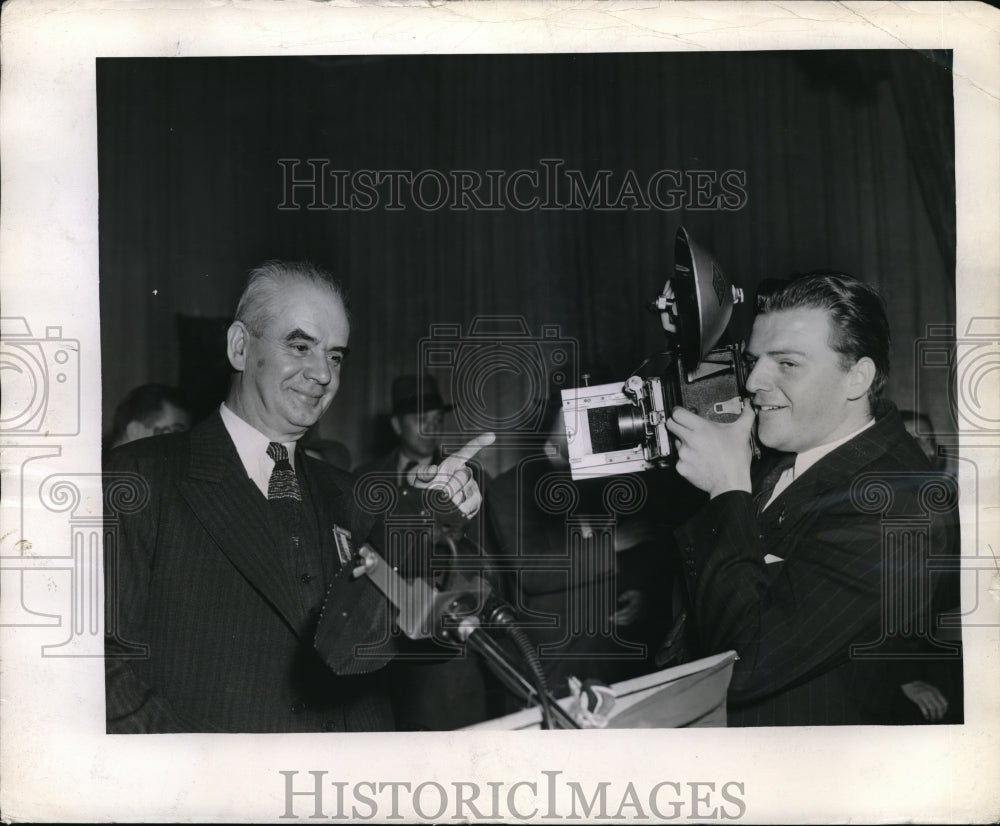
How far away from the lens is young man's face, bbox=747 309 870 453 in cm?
270

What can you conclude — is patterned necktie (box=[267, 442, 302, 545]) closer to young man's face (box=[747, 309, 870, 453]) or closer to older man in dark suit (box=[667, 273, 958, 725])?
older man in dark suit (box=[667, 273, 958, 725])

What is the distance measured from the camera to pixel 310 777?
8.93 feet

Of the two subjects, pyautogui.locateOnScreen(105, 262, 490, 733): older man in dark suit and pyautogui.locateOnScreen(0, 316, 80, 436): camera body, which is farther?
pyautogui.locateOnScreen(0, 316, 80, 436): camera body

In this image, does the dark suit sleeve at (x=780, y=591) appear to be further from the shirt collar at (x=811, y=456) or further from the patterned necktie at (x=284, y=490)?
the patterned necktie at (x=284, y=490)

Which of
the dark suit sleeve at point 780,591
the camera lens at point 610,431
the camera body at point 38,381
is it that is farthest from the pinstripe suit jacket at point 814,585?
the camera body at point 38,381

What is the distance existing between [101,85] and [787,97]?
2009 mm

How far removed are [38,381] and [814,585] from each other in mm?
2299

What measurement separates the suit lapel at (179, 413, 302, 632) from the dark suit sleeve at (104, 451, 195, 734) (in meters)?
0.18

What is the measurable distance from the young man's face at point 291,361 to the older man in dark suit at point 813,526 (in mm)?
995

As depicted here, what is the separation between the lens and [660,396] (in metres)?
2.71

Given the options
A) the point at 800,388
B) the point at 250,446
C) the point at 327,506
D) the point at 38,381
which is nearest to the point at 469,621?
the point at 327,506

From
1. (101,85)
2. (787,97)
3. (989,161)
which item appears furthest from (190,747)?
(989,161)

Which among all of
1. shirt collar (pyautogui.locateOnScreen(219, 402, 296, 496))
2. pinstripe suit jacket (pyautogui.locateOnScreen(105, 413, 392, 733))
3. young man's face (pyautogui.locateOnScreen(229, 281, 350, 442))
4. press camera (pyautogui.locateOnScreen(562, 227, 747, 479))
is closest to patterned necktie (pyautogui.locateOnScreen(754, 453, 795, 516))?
press camera (pyautogui.locateOnScreen(562, 227, 747, 479))

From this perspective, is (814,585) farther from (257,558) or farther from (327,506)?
(257,558)
